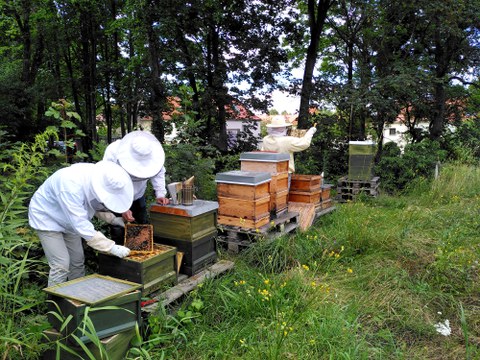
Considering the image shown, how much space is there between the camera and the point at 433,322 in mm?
3102

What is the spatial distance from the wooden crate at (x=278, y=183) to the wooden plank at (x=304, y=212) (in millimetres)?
651

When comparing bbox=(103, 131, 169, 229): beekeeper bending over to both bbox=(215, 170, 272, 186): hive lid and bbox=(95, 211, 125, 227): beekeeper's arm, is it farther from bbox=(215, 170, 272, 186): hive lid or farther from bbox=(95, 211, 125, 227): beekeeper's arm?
bbox=(215, 170, 272, 186): hive lid

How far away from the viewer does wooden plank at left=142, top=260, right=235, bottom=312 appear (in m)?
2.94

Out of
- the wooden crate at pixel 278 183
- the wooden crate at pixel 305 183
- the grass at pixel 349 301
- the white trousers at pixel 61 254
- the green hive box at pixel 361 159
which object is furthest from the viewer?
the green hive box at pixel 361 159

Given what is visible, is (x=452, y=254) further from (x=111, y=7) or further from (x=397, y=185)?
(x=111, y=7)

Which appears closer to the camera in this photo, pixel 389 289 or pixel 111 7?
pixel 389 289

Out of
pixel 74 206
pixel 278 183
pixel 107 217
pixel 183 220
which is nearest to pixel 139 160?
pixel 107 217

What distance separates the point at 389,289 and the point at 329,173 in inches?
280

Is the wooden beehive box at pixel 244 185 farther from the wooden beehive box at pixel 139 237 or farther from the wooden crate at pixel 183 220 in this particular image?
the wooden beehive box at pixel 139 237

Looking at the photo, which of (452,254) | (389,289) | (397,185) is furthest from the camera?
(397,185)

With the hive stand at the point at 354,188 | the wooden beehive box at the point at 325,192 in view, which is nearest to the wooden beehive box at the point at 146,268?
the wooden beehive box at the point at 325,192

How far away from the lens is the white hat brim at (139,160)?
11.5 feet

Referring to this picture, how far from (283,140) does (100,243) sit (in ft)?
11.5

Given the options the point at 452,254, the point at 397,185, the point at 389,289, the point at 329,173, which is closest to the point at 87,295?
the point at 389,289
